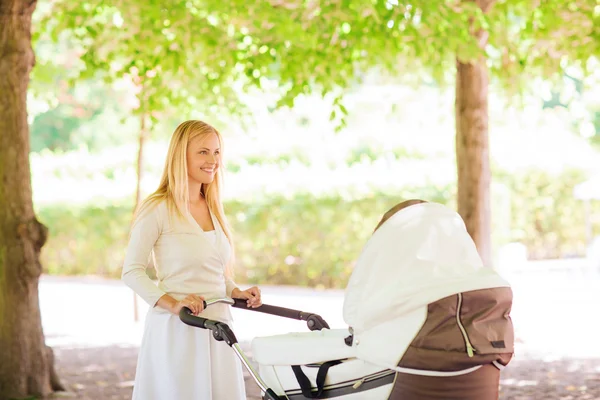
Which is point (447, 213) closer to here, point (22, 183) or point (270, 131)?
point (22, 183)

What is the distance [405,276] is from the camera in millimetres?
3648

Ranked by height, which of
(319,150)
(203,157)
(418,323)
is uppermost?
(319,150)

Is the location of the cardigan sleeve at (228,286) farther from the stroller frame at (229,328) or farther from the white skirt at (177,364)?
the white skirt at (177,364)

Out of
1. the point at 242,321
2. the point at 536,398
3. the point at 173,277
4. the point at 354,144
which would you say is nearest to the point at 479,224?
the point at 536,398

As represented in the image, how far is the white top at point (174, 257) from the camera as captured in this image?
445 cm

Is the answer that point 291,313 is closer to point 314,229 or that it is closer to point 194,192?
point 194,192

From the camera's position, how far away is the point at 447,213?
384 centimetres

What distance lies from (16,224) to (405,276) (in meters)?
4.54

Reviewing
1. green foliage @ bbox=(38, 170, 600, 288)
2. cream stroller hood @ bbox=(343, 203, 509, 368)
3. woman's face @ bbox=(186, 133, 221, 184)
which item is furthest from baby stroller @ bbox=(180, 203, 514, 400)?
green foliage @ bbox=(38, 170, 600, 288)

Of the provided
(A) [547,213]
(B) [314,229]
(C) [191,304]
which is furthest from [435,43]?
(A) [547,213]

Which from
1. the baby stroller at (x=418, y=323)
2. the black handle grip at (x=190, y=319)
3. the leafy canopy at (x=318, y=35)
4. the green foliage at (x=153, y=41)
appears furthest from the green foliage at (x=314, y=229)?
the baby stroller at (x=418, y=323)

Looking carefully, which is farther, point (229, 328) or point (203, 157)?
point (203, 157)

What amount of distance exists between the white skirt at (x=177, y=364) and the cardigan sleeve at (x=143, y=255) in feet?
0.48

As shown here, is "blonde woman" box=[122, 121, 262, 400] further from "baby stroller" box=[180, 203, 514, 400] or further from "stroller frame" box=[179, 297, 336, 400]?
"baby stroller" box=[180, 203, 514, 400]
